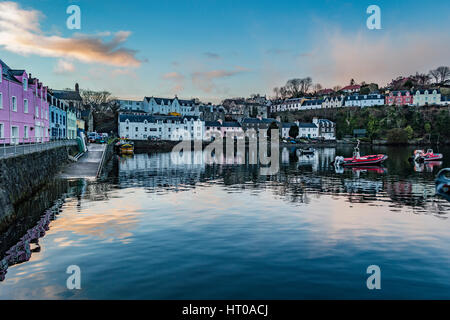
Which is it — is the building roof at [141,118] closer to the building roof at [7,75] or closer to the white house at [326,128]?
the white house at [326,128]

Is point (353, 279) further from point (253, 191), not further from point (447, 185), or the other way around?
point (253, 191)

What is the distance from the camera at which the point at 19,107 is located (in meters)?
37.9

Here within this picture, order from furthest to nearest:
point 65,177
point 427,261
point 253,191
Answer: point 65,177 → point 253,191 → point 427,261

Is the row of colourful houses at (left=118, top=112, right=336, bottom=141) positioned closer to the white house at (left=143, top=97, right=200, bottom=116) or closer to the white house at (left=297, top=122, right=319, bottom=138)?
the white house at (left=297, top=122, right=319, bottom=138)

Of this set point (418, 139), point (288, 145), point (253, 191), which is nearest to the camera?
point (253, 191)

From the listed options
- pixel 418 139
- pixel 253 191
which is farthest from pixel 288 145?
pixel 253 191

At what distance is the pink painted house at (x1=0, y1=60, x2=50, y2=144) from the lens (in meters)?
33.4

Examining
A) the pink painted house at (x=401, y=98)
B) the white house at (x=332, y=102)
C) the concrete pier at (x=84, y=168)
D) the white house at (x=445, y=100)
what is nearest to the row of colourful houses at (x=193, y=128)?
the white house at (x=332, y=102)

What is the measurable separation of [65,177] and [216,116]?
13546 cm

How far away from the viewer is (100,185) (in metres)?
33.5

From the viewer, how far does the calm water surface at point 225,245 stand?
36.0ft

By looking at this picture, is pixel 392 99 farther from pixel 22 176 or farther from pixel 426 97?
pixel 22 176

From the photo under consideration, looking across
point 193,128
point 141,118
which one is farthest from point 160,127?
point 193,128

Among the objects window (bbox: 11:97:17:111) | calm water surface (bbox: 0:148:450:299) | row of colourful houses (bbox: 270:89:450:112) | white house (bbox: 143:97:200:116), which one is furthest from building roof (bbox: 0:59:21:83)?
row of colourful houses (bbox: 270:89:450:112)
